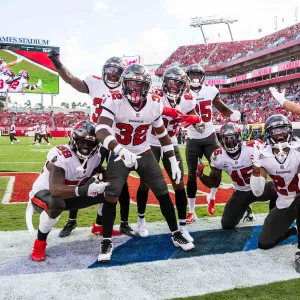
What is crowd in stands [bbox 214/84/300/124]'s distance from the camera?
33.6 meters

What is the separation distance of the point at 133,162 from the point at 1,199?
3.93 metres

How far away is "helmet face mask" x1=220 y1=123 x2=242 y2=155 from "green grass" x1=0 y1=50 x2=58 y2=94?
1251 inches

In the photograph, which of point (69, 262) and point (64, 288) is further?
point (69, 262)

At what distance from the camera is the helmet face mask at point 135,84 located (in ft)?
12.1

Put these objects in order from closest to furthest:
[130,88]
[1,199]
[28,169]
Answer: [130,88]
[1,199]
[28,169]

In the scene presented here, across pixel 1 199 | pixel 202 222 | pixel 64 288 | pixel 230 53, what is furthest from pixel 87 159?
pixel 230 53

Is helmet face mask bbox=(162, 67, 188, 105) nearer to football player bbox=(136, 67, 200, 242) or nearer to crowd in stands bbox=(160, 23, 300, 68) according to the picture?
football player bbox=(136, 67, 200, 242)

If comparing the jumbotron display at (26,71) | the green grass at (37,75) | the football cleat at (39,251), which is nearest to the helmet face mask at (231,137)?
the football cleat at (39,251)

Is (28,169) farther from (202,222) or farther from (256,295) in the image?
(256,295)

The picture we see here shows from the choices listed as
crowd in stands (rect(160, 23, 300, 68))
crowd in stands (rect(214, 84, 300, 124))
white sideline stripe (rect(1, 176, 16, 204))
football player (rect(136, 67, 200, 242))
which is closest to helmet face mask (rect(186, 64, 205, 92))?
football player (rect(136, 67, 200, 242))

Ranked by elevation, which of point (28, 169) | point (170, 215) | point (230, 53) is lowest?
point (28, 169)

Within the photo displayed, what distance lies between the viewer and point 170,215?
3.99 m

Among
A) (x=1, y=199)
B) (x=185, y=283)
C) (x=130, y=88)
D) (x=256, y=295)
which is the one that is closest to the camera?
(x=256, y=295)

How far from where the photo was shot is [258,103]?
40.0 metres
